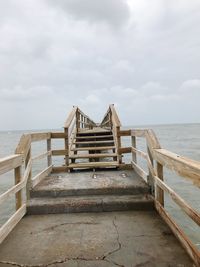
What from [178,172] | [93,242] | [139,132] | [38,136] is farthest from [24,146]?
[178,172]

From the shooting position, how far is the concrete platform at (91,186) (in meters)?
5.04

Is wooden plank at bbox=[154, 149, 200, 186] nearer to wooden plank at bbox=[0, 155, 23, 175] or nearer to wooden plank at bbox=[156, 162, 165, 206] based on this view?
wooden plank at bbox=[156, 162, 165, 206]

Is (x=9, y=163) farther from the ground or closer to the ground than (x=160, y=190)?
farther from the ground

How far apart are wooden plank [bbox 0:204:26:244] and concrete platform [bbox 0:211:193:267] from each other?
0.06 meters

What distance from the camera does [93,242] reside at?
344 centimetres

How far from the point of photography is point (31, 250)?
328 cm

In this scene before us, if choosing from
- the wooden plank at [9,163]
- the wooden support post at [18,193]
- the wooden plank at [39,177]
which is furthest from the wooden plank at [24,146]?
the wooden plank at [39,177]

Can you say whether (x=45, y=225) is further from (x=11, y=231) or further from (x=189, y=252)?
(x=189, y=252)

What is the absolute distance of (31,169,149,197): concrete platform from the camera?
504 cm

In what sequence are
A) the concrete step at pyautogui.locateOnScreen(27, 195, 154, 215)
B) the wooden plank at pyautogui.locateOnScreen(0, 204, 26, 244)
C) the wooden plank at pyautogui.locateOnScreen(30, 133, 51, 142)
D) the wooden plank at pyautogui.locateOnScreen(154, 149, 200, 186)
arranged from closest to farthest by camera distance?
the wooden plank at pyautogui.locateOnScreen(154, 149, 200, 186), the wooden plank at pyautogui.locateOnScreen(0, 204, 26, 244), the concrete step at pyautogui.locateOnScreen(27, 195, 154, 215), the wooden plank at pyautogui.locateOnScreen(30, 133, 51, 142)

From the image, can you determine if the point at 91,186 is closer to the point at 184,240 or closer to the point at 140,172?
the point at 140,172

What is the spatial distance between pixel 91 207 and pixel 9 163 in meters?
1.52

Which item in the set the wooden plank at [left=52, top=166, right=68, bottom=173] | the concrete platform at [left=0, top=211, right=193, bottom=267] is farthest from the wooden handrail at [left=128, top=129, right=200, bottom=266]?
the wooden plank at [left=52, top=166, right=68, bottom=173]

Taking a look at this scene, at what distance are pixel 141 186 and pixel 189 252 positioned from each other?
6.90 ft
